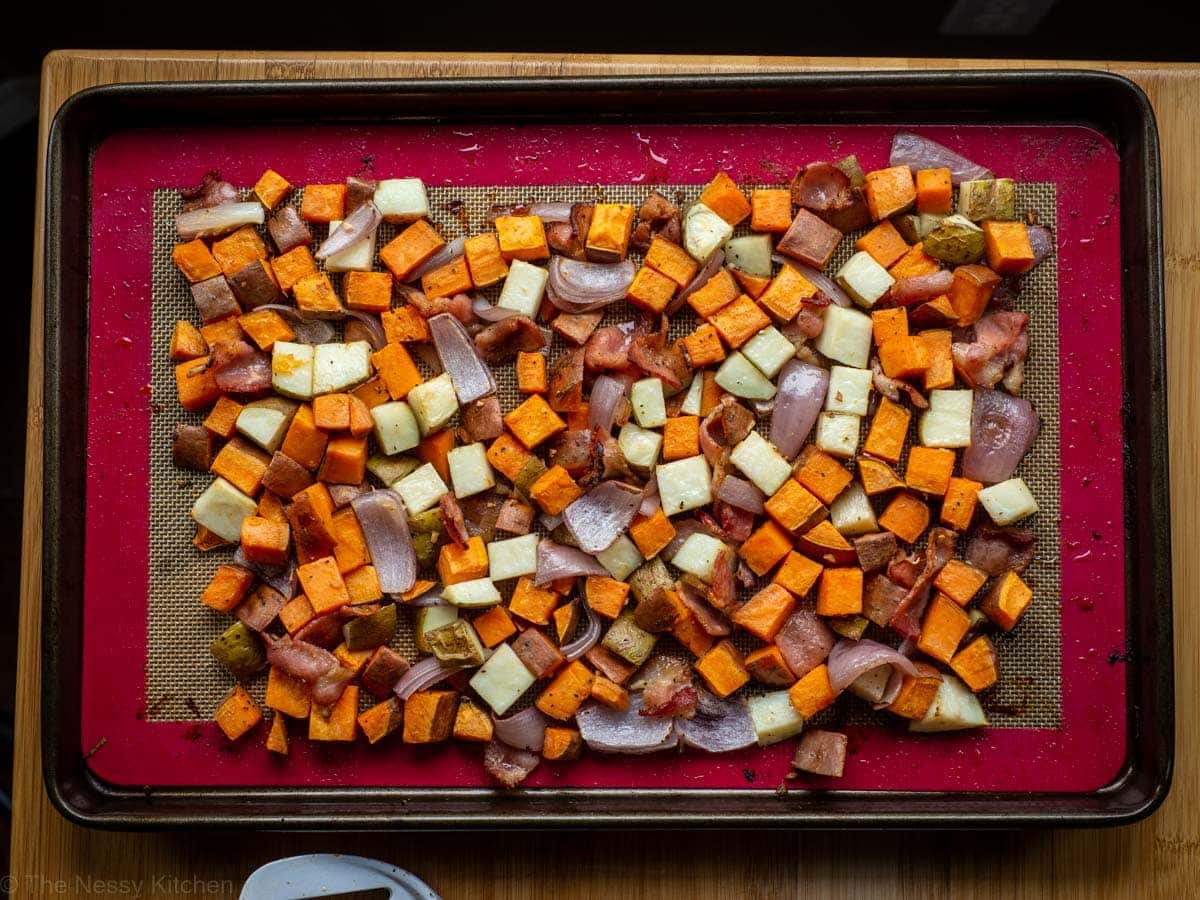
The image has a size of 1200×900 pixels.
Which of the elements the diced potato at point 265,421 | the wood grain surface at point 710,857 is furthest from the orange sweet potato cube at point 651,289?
the wood grain surface at point 710,857

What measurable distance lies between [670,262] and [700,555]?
0.56 meters

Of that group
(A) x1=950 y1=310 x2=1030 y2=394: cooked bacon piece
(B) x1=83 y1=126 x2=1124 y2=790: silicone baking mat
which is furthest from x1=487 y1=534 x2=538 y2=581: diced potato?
(A) x1=950 y1=310 x2=1030 y2=394: cooked bacon piece

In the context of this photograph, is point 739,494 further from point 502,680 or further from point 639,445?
point 502,680

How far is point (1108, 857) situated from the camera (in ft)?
6.14

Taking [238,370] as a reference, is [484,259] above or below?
above

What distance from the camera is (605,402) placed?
1835mm

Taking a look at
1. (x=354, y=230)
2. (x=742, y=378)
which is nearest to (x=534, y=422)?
(x=742, y=378)

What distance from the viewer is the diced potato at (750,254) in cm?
185

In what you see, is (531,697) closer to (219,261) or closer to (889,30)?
(219,261)

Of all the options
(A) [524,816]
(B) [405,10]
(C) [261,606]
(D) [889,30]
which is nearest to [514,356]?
(C) [261,606]

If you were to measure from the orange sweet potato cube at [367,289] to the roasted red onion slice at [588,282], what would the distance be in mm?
312

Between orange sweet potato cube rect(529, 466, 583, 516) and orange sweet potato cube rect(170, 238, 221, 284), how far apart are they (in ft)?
2.45

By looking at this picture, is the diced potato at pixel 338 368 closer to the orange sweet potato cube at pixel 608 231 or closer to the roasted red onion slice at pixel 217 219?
the roasted red onion slice at pixel 217 219

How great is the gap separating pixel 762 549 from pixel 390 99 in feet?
3.66
